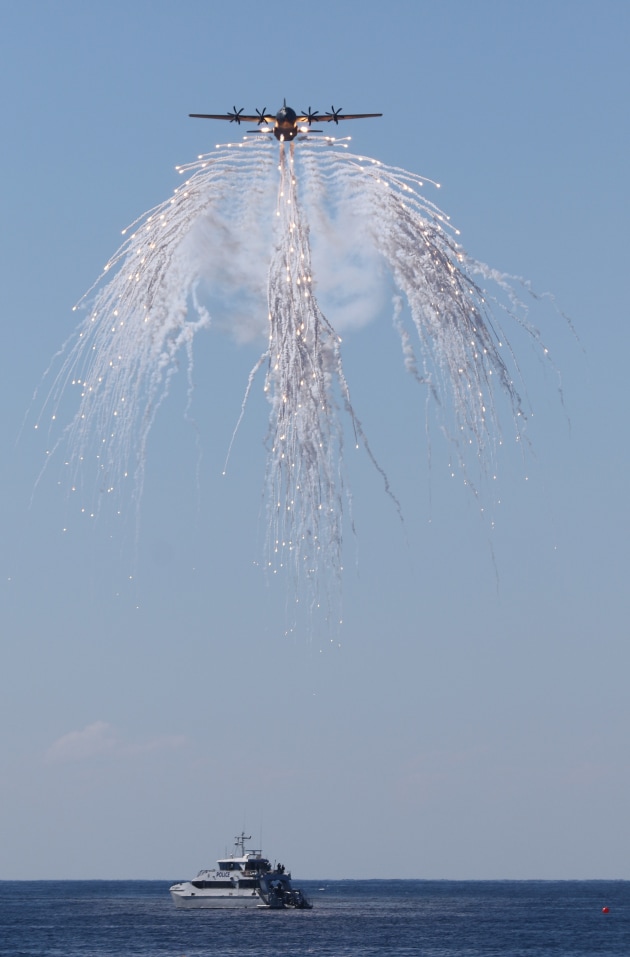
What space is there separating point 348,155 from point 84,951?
78.2m

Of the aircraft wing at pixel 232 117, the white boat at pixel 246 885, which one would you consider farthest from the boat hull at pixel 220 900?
the aircraft wing at pixel 232 117

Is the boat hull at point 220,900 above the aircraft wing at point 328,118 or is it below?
below

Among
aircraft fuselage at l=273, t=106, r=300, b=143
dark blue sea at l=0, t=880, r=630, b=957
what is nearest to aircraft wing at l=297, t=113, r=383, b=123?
aircraft fuselage at l=273, t=106, r=300, b=143

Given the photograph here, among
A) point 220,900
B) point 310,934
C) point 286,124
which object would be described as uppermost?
point 286,124

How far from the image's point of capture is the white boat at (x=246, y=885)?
141 m

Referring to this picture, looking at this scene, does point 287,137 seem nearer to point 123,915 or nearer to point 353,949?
point 353,949

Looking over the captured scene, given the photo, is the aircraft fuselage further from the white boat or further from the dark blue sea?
the white boat

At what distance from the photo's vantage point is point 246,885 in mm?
141125

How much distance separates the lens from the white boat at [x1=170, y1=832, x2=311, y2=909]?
141m

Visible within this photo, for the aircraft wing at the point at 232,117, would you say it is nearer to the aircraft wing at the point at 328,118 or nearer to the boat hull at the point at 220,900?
the aircraft wing at the point at 328,118

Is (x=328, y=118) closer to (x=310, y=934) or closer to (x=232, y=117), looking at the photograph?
(x=232, y=117)

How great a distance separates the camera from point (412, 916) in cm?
17188

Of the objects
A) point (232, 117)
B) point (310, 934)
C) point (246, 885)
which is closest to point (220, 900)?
point (246, 885)

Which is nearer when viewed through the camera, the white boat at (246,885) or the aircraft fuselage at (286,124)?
the aircraft fuselage at (286,124)
